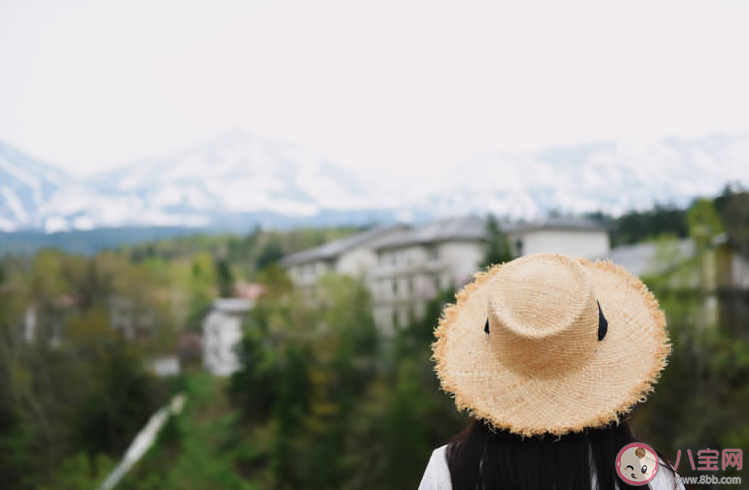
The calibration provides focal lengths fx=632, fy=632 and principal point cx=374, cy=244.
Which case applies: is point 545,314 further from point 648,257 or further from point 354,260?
point 354,260

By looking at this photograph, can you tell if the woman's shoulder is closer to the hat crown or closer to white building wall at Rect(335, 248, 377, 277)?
the hat crown

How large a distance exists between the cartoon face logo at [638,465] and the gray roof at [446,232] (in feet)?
64.7

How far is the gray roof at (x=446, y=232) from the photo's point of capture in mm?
21328

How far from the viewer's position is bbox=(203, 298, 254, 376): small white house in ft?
88.1

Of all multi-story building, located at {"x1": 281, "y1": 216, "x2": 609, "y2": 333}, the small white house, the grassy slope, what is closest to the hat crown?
multi-story building, located at {"x1": 281, "y1": 216, "x2": 609, "y2": 333}

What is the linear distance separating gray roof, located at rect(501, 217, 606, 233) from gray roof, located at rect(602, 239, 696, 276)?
1.56 metres

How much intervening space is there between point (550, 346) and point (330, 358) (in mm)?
17000

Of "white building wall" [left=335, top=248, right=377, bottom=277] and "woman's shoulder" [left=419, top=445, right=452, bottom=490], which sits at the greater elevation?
"woman's shoulder" [left=419, top=445, right=452, bottom=490]

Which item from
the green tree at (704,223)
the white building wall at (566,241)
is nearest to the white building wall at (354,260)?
the white building wall at (566,241)

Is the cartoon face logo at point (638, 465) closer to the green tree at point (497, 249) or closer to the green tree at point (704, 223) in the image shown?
the green tree at point (497, 249)

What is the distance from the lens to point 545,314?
3.47ft

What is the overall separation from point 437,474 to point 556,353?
11.5 inches

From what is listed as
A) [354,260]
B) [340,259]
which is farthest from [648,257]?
[340,259]

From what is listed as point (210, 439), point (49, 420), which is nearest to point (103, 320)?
point (49, 420)
